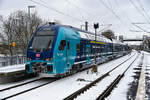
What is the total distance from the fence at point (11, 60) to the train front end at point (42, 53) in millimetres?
7546

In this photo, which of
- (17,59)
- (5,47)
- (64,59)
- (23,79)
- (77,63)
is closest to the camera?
(64,59)

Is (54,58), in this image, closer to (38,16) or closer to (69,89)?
(69,89)

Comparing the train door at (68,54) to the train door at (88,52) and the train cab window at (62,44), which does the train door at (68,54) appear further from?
the train door at (88,52)

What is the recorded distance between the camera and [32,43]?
1095 cm

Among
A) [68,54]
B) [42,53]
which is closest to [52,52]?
[42,53]

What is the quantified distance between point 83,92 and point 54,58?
8.86 feet

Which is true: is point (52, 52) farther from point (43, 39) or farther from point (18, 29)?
point (18, 29)

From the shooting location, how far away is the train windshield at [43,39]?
1039 centimetres

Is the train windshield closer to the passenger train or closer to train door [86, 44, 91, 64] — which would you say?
the passenger train

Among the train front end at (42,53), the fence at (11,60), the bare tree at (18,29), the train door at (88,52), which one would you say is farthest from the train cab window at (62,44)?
the bare tree at (18,29)

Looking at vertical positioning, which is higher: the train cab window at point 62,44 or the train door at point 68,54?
the train cab window at point 62,44

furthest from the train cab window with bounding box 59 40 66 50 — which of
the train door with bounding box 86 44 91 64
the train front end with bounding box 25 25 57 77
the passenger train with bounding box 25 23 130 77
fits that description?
the train door with bounding box 86 44 91 64

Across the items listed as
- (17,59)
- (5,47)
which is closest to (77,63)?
(17,59)

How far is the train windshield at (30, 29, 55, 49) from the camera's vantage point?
10387 mm
